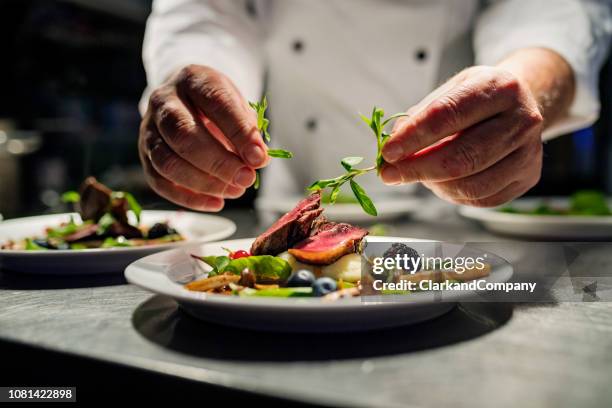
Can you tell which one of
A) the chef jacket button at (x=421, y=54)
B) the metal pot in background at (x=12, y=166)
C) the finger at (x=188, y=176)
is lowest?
the metal pot in background at (x=12, y=166)

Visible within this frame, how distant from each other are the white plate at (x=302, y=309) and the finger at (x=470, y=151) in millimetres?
234

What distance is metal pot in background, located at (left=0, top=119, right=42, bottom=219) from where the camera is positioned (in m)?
4.34

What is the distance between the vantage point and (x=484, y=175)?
126 centimetres

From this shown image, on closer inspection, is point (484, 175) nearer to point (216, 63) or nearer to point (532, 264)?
point (532, 264)

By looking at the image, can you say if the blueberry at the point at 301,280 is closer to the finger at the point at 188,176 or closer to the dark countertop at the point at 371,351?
the dark countertop at the point at 371,351

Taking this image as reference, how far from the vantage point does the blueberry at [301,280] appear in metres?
0.98

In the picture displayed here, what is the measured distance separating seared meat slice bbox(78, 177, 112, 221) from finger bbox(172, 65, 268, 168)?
0.45 metres

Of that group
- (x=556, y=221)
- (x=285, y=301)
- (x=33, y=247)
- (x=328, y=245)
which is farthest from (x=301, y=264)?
(x=556, y=221)

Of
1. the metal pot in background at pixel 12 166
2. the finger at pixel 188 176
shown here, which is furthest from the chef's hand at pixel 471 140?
the metal pot in background at pixel 12 166

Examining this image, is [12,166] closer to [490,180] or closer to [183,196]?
[183,196]

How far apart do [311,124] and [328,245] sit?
1.61 m

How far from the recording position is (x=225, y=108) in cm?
124

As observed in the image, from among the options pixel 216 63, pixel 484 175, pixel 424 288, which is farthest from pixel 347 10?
pixel 424 288

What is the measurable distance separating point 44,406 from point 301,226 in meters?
0.54
